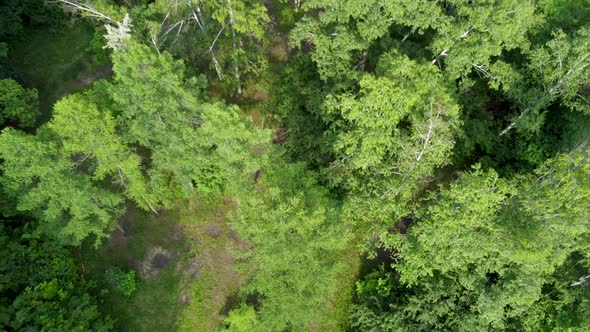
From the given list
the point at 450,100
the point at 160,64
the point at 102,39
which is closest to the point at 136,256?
the point at 160,64

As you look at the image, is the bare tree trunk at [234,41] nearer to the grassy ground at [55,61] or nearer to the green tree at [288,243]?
the green tree at [288,243]

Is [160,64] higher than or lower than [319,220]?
higher

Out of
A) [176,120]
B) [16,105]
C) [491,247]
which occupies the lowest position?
[16,105]

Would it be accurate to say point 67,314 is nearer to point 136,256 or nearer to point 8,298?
point 8,298

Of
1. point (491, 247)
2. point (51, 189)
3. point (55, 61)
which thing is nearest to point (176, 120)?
point (51, 189)

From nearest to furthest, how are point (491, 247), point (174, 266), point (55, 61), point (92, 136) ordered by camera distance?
point (491, 247) < point (92, 136) < point (174, 266) < point (55, 61)

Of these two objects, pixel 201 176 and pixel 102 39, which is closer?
pixel 201 176

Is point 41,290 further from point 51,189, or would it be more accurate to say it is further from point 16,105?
point 16,105

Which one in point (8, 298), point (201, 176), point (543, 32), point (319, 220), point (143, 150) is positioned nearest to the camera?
point (319, 220)

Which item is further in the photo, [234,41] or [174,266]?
[174,266]
